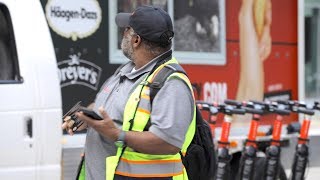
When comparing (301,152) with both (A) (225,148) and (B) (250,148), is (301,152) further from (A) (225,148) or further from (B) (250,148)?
(A) (225,148)

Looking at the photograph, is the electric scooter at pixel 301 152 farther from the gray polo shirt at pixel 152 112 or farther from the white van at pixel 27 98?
the gray polo shirt at pixel 152 112

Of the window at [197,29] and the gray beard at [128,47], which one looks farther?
the window at [197,29]

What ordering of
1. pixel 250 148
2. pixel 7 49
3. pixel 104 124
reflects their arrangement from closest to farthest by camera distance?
pixel 104 124
pixel 7 49
pixel 250 148

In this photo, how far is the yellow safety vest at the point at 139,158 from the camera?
3117 mm

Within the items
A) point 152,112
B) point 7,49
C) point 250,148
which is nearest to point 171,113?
point 152,112

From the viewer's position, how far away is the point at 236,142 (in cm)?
762

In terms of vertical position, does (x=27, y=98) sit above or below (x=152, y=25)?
below

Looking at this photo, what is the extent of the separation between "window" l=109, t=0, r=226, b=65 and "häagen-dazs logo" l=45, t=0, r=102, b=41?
2.24 ft

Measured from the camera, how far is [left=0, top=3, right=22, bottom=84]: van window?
4.60m

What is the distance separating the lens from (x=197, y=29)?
8.51 metres

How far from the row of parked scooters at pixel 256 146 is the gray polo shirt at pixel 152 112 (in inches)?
146

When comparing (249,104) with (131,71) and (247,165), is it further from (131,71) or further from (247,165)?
(131,71)

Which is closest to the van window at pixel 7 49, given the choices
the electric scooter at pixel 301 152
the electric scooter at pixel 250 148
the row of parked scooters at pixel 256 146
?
the row of parked scooters at pixel 256 146

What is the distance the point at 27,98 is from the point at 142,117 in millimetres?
1590
